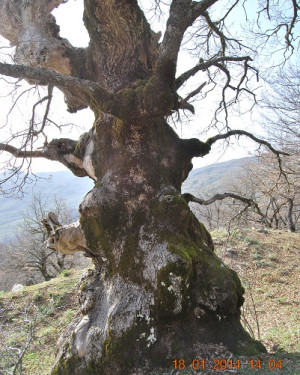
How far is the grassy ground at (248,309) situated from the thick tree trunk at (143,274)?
0.26 m

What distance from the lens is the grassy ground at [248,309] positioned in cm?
297

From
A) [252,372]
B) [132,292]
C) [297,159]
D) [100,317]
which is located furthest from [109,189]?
[297,159]

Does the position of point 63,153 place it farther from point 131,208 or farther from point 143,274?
point 143,274

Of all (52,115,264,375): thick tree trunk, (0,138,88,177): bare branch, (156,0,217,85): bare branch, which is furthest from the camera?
(0,138,88,177): bare branch

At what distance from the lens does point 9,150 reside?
4.40 meters

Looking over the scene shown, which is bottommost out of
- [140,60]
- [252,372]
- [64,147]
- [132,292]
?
[252,372]

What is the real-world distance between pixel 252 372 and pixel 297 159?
37.8 ft

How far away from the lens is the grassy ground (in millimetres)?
Answer: 2971

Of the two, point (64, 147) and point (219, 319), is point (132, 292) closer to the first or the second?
point (219, 319)

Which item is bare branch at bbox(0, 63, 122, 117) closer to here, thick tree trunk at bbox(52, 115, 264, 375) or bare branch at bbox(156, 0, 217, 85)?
thick tree trunk at bbox(52, 115, 264, 375)
